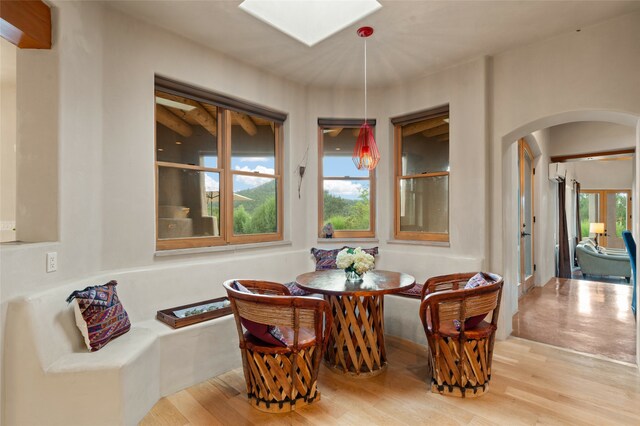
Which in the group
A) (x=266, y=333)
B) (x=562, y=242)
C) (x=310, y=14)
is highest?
(x=310, y=14)

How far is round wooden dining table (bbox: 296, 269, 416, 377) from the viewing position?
8.36 feet

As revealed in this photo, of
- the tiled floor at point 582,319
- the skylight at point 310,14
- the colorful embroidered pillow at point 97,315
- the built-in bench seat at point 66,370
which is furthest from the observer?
the tiled floor at point 582,319

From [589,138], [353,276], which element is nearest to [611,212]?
[589,138]

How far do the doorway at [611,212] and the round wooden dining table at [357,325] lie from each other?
967 centimetres

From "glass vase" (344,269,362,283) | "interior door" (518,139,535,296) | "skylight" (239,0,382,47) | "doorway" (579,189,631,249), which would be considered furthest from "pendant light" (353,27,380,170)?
"doorway" (579,189,631,249)

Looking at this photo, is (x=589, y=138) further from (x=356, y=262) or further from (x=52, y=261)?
Answer: (x=52, y=261)

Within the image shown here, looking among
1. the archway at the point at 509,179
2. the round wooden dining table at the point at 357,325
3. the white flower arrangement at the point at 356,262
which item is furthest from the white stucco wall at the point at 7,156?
the archway at the point at 509,179

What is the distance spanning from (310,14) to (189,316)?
2.82 m

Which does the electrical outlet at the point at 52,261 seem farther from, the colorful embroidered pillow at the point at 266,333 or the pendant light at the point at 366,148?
the pendant light at the point at 366,148

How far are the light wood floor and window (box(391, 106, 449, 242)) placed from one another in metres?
1.62

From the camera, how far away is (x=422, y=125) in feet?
13.2

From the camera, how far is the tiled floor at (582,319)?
3.19 meters

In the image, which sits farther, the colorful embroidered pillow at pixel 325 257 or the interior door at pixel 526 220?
the interior door at pixel 526 220

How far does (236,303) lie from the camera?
2.15 metres
